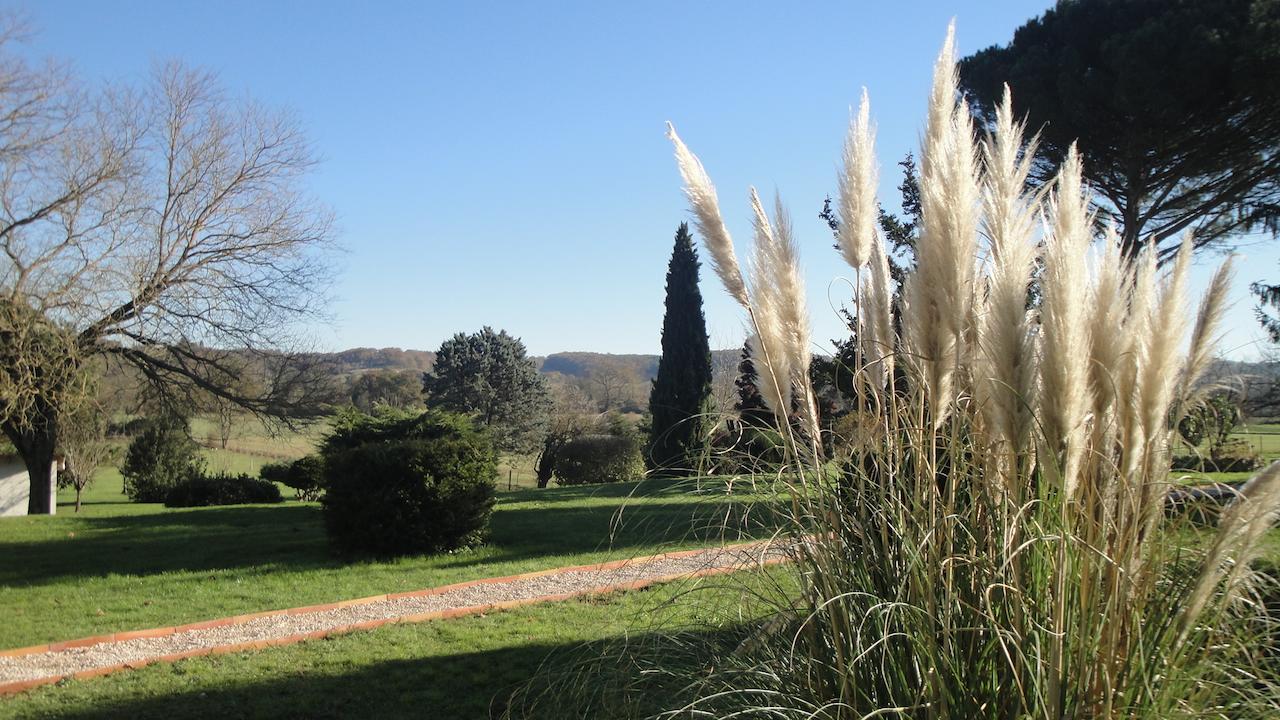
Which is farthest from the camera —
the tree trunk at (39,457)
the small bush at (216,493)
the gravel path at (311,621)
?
the small bush at (216,493)

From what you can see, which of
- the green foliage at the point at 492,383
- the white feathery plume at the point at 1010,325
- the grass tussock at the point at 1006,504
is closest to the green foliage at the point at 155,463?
the green foliage at the point at 492,383

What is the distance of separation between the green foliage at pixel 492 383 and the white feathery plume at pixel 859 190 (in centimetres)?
2918

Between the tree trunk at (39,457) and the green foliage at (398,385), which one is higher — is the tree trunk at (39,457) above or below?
below

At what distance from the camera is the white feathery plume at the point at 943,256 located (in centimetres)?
197

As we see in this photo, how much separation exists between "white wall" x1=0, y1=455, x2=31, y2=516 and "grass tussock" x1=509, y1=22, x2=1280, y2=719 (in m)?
19.0

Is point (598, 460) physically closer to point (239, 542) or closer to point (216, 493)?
point (216, 493)

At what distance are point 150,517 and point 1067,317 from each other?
549 inches

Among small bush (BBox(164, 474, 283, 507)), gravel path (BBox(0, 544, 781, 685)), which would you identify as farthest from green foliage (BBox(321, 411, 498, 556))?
small bush (BBox(164, 474, 283, 507))

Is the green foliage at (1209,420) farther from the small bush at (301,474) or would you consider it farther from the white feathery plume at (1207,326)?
the small bush at (301,474)

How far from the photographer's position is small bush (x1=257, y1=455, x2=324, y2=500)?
783 inches

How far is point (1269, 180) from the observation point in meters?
10.6

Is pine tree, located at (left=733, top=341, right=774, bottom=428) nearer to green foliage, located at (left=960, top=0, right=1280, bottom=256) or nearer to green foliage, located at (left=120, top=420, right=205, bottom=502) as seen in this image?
green foliage, located at (left=960, top=0, right=1280, bottom=256)

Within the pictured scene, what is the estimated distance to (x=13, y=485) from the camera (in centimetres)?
1670

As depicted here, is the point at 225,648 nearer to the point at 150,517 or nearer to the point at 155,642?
the point at 155,642
